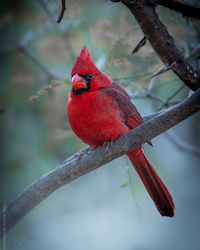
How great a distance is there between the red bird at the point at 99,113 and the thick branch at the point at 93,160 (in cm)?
10

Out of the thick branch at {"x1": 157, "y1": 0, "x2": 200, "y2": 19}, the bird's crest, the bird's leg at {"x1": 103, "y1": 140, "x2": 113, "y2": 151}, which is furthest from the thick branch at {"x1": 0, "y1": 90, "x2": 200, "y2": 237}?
the thick branch at {"x1": 157, "y1": 0, "x2": 200, "y2": 19}

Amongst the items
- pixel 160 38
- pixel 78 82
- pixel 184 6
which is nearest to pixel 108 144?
pixel 78 82

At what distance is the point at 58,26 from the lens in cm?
156

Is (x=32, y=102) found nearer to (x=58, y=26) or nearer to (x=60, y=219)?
(x=58, y=26)

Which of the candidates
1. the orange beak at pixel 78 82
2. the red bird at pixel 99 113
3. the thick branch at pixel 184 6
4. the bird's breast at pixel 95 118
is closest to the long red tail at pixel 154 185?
the red bird at pixel 99 113

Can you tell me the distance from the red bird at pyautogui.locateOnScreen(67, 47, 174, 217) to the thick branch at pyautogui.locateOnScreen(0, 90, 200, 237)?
0.34 ft

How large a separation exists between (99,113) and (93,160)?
223mm

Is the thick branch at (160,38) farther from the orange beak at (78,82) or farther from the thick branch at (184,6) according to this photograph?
the orange beak at (78,82)

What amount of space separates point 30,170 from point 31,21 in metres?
0.87

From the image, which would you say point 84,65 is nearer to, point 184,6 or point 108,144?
point 108,144

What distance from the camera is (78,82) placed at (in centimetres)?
118

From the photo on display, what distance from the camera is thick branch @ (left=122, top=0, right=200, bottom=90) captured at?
1.07 metres

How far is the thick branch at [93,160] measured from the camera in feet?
3.02

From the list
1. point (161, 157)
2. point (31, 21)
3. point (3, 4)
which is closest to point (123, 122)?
point (161, 157)
